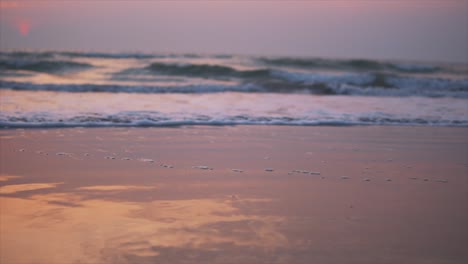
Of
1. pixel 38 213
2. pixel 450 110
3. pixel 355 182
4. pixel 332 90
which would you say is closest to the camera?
pixel 38 213

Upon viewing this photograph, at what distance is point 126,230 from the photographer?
2.92 metres

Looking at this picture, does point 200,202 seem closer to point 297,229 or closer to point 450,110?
point 297,229

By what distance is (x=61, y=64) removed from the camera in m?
20.8

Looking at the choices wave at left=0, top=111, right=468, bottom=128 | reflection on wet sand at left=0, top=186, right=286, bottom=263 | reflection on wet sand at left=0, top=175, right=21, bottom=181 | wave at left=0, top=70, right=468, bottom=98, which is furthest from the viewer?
wave at left=0, top=70, right=468, bottom=98

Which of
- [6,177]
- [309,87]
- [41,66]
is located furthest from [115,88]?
[6,177]

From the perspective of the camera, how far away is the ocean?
26.0 ft

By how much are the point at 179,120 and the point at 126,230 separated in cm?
468

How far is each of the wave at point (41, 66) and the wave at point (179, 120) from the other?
12692 millimetres

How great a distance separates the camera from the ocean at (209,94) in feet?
26.0

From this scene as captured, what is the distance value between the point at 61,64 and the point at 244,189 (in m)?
18.4

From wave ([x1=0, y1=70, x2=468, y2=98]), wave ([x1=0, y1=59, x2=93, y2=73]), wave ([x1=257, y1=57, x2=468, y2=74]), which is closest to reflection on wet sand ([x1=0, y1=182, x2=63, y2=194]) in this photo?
wave ([x1=0, y1=70, x2=468, y2=98])

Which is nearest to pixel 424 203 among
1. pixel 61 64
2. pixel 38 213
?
pixel 38 213

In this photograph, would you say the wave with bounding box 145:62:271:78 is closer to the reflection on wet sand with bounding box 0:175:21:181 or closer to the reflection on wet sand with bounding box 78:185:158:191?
the reflection on wet sand with bounding box 0:175:21:181

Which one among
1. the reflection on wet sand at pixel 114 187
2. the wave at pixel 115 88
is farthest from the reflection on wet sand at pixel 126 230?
the wave at pixel 115 88
